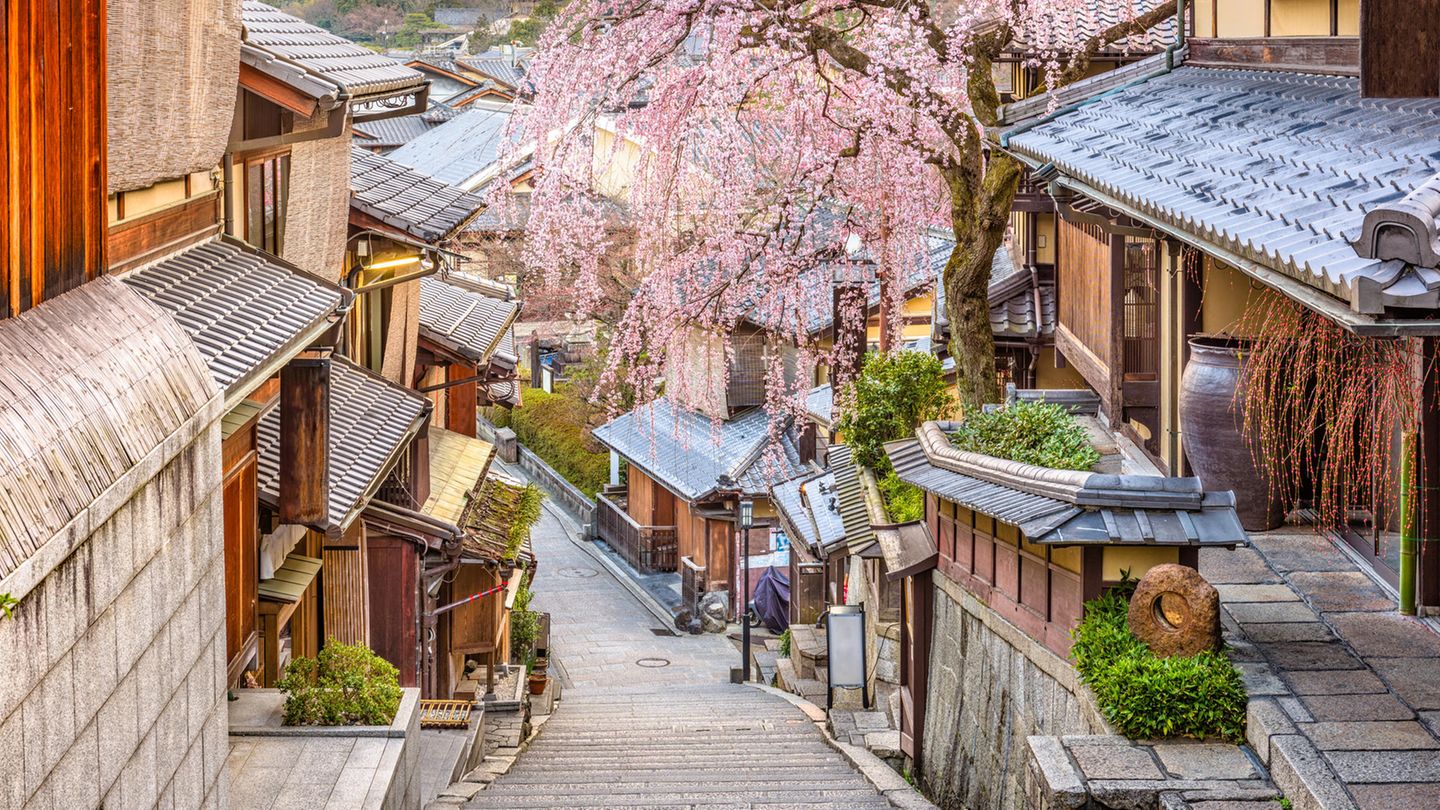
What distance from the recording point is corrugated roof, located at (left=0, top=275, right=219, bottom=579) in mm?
5012

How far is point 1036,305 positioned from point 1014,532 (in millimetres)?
10980

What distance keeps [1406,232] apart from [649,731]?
50.1ft

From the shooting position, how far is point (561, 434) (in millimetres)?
47594

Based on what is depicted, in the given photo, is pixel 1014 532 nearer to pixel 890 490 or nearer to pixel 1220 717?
pixel 1220 717

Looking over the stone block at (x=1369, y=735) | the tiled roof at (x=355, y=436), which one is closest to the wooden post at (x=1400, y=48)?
the stone block at (x=1369, y=735)

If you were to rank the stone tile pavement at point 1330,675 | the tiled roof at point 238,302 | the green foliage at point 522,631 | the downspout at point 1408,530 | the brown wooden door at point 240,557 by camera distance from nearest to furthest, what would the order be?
the stone tile pavement at point 1330,675 < the tiled roof at point 238,302 < the downspout at point 1408,530 < the brown wooden door at point 240,557 < the green foliage at point 522,631

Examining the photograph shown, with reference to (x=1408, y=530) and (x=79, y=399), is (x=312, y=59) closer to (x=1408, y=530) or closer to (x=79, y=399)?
(x=79, y=399)

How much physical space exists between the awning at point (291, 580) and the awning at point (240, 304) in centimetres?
274

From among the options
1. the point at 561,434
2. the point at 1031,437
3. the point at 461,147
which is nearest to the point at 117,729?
the point at 1031,437

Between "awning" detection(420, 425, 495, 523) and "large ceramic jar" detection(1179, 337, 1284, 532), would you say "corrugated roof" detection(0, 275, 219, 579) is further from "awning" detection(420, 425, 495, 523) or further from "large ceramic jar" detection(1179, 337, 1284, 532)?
"awning" detection(420, 425, 495, 523)

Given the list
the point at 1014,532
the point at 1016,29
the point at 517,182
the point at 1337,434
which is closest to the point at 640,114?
the point at 1016,29

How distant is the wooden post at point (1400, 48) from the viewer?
29.0ft

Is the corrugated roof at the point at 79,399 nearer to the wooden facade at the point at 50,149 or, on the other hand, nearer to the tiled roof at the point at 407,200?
the wooden facade at the point at 50,149

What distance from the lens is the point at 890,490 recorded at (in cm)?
1788
